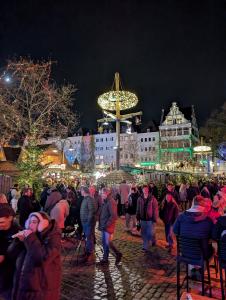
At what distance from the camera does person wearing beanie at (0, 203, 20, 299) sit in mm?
3559

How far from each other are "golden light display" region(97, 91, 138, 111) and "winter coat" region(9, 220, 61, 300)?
1818 cm

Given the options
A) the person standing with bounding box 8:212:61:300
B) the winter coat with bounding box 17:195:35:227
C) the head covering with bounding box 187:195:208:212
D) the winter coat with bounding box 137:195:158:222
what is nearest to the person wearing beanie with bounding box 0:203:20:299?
the person standing with bounding box 8:212:61:300

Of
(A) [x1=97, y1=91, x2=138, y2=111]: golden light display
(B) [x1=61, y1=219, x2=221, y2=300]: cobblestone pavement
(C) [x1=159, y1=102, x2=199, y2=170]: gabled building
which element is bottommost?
(B) [x1=61, y1=219, x2=221, y2=300]: cobblestone pavement

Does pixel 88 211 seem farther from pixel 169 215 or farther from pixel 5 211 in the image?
pixel 5 211

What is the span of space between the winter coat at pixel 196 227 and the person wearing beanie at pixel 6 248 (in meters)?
2.68

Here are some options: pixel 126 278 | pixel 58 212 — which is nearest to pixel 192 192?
pixel 58 212

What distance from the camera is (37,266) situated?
3.29 m

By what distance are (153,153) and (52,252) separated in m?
75.5

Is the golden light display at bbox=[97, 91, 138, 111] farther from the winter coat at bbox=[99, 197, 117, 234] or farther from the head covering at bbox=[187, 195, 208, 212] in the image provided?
the head covering at bbox=[187, 195, 208, 212]

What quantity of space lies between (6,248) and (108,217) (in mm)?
4021

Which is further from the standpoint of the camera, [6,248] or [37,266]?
[6,248]

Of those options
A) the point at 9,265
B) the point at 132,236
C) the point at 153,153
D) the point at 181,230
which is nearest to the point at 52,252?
the point at 9,265

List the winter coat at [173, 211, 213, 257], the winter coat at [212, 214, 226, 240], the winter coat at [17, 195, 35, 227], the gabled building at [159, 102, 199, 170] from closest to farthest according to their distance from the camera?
the winter coat at [212, 214, 226, 240] < the winter coat at [173, 211, 213, 257] < the winter coat at [17, 195, 35, 227] < the gabled building at [159, 102, 199, 170]

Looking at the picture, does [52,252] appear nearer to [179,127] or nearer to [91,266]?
[91,266]
